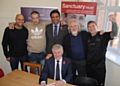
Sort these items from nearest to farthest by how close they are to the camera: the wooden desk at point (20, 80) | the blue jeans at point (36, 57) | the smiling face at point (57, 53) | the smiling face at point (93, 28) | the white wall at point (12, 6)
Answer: the wooden desk at point (20, 80) < the smiling face at point (57, 53) < the smiling face at point (93, 28) < the blue jeans at point (36, 57) < the white wall at point (12, 6)

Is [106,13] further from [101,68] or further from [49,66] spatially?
[49,66]

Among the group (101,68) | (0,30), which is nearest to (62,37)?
(101,68)

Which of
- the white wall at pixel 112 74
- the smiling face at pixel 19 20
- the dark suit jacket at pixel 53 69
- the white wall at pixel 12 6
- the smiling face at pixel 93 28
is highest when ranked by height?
the white wall at pixel 12 6

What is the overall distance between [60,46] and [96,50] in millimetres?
651

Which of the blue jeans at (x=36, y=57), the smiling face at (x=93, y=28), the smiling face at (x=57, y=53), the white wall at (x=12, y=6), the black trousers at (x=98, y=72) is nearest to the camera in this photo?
the smiling face at (x=57, y=53)

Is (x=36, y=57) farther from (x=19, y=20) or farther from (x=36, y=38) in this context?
(x=19, y=20)

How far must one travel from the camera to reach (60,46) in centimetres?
197

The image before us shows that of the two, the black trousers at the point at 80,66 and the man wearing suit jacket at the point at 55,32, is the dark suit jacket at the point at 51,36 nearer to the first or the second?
the man wearing suit jacket at the point at 55,32

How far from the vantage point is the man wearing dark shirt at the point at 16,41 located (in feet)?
8.03

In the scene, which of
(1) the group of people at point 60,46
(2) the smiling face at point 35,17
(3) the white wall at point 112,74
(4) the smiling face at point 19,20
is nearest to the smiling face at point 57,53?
(1) the group of people at point 60,46

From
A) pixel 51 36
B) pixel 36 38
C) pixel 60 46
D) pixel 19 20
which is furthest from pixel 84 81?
pixel 19 20

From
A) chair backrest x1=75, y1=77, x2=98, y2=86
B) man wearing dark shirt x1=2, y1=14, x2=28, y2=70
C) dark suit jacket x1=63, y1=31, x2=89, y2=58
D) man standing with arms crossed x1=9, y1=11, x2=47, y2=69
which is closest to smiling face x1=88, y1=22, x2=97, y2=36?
dark suit jacket x1=63, y1=31, x2=89, y2=58

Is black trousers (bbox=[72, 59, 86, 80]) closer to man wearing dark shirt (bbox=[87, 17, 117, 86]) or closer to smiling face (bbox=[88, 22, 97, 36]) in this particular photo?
man wearing dark shirt (bbox=[87, 17, 117, 86])

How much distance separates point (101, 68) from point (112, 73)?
1.41 ft
